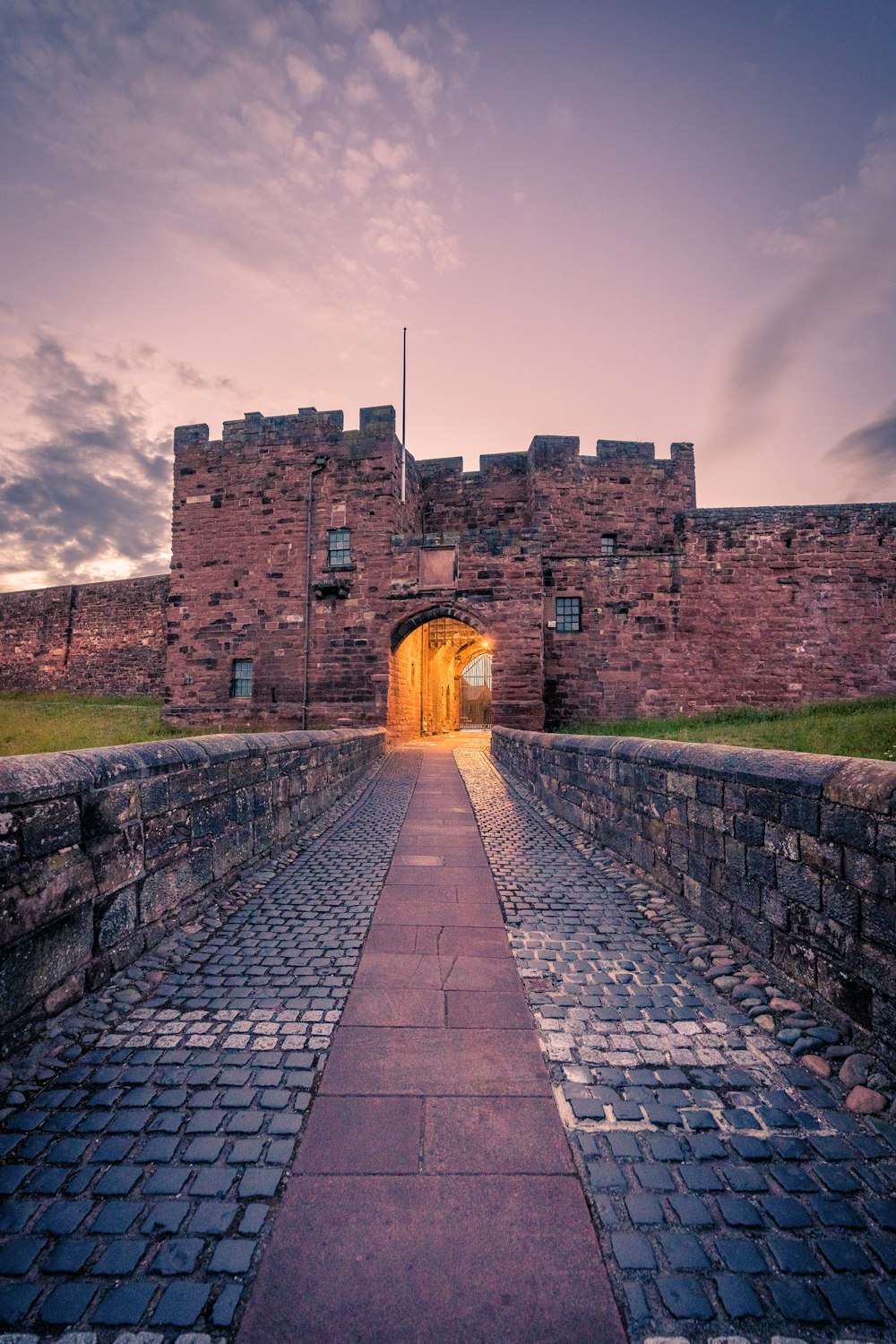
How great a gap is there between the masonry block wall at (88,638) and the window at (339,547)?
9.40 meters

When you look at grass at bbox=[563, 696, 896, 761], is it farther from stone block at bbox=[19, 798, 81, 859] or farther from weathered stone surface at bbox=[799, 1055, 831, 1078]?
stone block at bbox=[19, 798, 81, 859]

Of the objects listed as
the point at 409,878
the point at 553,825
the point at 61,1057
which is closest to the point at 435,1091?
the point at 61,1057

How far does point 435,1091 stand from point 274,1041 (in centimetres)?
71

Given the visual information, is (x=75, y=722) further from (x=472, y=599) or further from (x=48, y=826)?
(x=48, y=826)

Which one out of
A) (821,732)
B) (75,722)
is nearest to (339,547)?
(75,722)

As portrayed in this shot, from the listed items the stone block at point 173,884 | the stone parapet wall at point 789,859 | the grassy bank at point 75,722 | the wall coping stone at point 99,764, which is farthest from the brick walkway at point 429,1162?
the grassy bank at point 75,722

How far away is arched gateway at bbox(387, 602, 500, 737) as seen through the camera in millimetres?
16062

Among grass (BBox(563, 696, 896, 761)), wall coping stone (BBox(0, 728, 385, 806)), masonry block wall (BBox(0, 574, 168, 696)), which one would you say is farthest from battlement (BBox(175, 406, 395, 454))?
wall coping stone (BBox(0, 728, 385, 806))

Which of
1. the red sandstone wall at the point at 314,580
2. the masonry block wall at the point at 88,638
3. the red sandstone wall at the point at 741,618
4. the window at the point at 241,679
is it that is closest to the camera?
the red sandstone wall at the point at 314,580

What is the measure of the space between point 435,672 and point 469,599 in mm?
8258

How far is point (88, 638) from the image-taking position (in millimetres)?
23297

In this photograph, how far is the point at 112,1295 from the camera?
4.18 ft

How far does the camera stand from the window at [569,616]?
16.4 metres

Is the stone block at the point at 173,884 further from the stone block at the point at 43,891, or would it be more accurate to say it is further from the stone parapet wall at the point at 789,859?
the stone parapet wall at the point at 789,859
